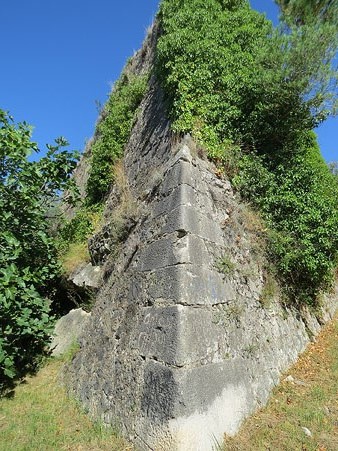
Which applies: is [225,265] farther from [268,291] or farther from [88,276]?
[88,276]

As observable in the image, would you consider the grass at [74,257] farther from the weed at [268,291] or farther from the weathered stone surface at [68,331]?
the weed at [268,291]

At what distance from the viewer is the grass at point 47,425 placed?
3617 mm

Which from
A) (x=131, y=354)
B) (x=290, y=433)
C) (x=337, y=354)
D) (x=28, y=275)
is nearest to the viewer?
(x=290, y=433)

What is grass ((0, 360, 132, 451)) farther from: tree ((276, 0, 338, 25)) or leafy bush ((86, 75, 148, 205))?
tree ((276, 0, 338, 25))

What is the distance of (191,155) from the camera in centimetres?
540

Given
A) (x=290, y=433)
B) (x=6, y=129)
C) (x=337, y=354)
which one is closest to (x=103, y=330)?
(x=290, y=433)

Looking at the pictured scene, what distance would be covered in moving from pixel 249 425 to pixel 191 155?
150 inches

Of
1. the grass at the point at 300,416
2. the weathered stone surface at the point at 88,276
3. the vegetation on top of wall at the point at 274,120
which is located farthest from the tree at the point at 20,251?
the grass at the point at 300,416

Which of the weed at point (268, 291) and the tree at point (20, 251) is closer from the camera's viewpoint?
the tree at point (20, 251)

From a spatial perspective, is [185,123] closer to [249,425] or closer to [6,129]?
[6,129]

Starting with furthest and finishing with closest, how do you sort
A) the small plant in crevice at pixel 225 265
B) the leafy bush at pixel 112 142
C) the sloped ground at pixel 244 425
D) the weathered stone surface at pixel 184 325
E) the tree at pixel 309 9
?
the tree at pixel 309 9 < the leafy bush at pixel 112 142 < the small plant in crevice at pixel 225 265 < the sloped ground at pixel 244 425 < the weathered stone surface at pixel 184 325

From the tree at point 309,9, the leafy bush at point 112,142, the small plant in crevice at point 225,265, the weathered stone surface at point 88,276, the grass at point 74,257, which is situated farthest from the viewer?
the tree at point 309,9

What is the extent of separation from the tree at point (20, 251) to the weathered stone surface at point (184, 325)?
36.3 inches

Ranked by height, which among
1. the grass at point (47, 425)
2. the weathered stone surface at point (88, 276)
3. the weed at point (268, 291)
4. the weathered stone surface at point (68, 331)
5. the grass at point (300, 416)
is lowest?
the grass at point (300, 416)
